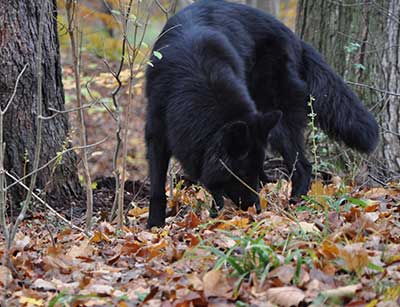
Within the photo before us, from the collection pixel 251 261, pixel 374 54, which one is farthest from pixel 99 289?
pixel 374 54

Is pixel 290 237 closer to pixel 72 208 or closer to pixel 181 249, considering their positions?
pixel 181 249

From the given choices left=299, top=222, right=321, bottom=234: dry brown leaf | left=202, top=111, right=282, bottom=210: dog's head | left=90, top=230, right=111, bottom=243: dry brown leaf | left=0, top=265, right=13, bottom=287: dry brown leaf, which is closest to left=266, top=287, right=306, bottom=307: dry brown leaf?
left=299, top=222, right=321, bottom=234: dry brown leaf

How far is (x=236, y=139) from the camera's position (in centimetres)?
548

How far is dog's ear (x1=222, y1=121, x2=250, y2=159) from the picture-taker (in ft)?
17.7

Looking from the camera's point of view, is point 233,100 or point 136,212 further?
point 136,212

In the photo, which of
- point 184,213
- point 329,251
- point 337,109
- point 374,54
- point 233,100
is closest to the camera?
point 329,251

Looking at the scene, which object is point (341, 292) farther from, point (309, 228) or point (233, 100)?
point (233, 100)

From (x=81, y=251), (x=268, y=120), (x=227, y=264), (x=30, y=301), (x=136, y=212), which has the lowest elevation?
(x=136, y=212)

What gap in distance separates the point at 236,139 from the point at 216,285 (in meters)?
2.38

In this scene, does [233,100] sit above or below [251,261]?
above

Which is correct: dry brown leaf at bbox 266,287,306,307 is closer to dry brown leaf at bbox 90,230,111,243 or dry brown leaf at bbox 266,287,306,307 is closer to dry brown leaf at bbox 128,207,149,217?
dry brown leaf at bbox 90,230,111,243

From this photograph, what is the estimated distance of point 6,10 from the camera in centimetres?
600

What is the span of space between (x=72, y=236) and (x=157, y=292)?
1956mm

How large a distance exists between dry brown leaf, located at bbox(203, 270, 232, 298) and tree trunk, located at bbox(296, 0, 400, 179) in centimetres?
438
